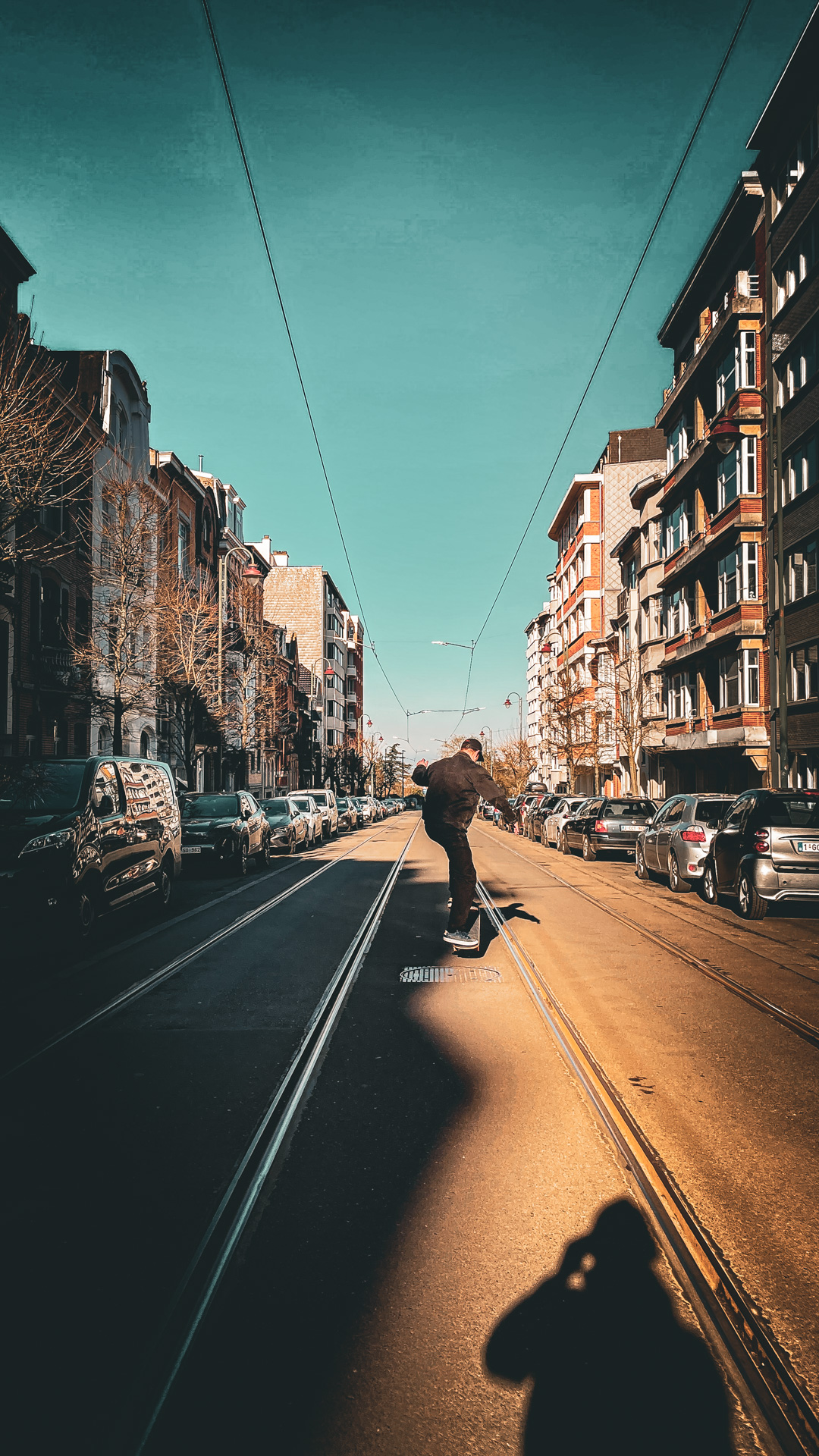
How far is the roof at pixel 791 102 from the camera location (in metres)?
24.1

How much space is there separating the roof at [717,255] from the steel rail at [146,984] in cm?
2481

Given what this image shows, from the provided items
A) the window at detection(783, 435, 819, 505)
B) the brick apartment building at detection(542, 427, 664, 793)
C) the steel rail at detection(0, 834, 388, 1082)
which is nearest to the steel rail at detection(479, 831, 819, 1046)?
the steel rail at detection(0, 834, 388, 1082)

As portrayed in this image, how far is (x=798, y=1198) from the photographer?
146 inches

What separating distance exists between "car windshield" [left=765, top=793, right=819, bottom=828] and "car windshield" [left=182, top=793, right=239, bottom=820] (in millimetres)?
9929

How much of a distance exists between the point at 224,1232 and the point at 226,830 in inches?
554

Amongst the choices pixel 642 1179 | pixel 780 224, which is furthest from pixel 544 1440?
pixel 780 224

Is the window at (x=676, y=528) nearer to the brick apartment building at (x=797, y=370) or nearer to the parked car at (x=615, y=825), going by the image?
the brick apartment building at (x=797, y=370)

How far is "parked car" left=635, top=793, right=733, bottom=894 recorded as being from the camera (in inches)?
582

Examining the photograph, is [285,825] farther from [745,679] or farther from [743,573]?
[743,573]

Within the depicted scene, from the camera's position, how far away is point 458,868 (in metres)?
9.00

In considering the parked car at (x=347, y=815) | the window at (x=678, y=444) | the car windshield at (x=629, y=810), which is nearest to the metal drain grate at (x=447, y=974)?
the car windshield at (x=629, y=810)

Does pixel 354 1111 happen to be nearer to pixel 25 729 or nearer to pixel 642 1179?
pixel 642 1179

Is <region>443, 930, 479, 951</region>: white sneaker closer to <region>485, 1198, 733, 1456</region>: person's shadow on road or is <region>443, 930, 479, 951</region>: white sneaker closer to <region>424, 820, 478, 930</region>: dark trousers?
<region>424, 820, 478, 930</region>: dark trousers

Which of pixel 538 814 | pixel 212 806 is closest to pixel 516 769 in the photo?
pixel 538 814
